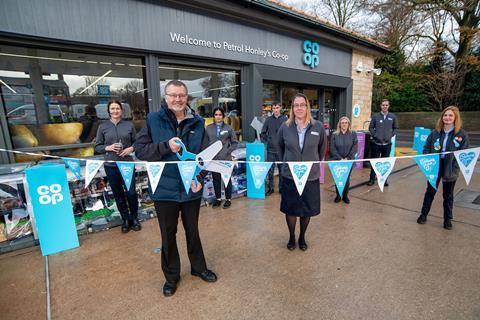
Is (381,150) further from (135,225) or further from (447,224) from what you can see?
(135,225)

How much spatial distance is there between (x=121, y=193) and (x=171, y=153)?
183 centimetres

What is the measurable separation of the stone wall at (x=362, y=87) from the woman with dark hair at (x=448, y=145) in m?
6.29

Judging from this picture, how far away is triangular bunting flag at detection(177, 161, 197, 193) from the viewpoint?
7.44 feet

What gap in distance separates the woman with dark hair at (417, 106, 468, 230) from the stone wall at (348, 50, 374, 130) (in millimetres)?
6288

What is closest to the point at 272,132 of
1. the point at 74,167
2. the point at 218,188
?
the point at 218,188

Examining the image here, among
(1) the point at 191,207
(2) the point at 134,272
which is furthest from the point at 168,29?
(2) the point at 134,272

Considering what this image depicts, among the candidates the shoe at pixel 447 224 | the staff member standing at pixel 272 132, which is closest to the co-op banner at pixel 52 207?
the staff member standing at pixel 272 132

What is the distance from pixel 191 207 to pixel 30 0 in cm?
382

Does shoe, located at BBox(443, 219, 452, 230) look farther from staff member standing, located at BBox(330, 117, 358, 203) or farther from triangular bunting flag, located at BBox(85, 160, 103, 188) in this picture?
triangular bunting flag, located at BBox(85, 160, 103, 188)

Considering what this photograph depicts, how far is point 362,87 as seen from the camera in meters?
9.88

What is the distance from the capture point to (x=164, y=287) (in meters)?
2.44

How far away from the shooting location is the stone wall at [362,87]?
927 cm

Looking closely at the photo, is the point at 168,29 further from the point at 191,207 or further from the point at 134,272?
the point at 134,272

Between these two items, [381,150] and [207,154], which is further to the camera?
[381,150]
